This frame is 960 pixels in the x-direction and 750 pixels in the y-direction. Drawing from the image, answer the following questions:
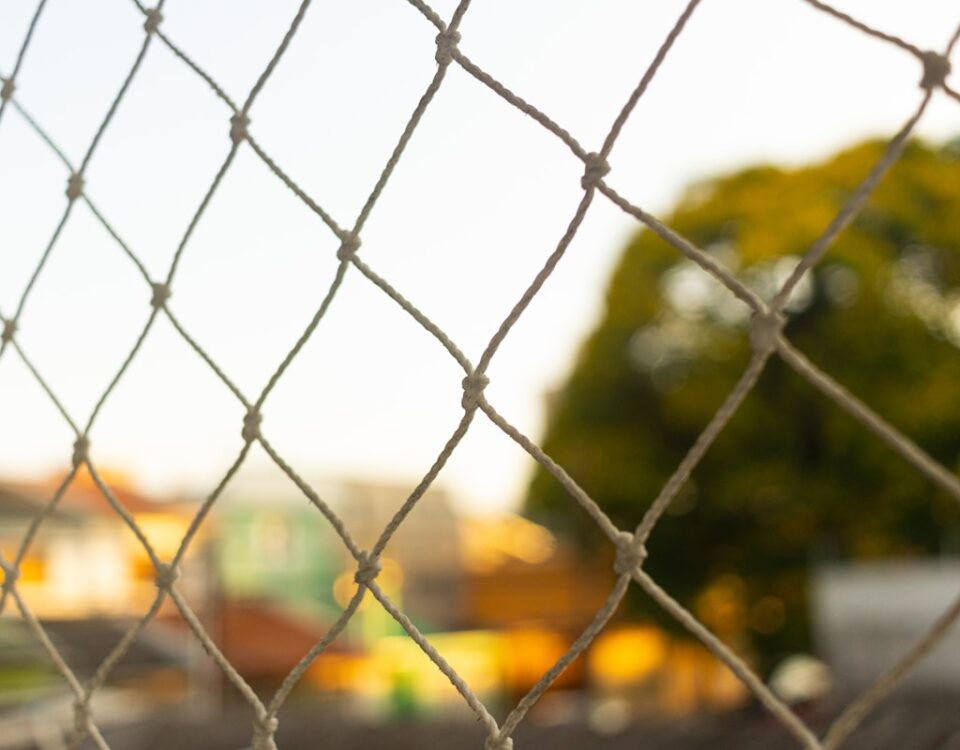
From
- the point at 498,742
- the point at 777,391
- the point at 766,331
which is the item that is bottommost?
the point at 498,742

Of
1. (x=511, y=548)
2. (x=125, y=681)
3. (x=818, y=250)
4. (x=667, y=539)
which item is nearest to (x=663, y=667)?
(x=511, y=548)

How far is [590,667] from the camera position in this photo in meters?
10.8

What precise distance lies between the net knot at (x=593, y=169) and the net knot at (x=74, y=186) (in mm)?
545

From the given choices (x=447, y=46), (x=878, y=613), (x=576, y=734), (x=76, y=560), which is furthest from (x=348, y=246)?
(x=76, y=560)

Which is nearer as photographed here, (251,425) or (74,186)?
(251,425)

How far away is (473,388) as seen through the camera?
67cm

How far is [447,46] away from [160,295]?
34cm

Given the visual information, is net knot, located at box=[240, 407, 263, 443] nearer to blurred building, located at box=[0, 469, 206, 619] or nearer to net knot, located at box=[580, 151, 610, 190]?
net knot, located at box=[580, 151, 610, 190]

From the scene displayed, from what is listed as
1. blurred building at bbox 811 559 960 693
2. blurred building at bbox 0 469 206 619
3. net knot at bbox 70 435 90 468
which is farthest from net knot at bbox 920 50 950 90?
blurred building at bbox 0 469 206 619

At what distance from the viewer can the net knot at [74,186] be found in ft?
3.18

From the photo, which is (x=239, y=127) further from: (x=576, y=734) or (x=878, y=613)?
(x=878, y=613)

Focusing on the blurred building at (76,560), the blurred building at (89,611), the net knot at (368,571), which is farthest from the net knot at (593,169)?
the blurred building at (76,560)

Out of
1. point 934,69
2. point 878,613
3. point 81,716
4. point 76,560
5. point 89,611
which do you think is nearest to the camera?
point 934,69

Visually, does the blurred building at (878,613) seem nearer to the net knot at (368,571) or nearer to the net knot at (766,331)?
the net knot at (368,571)
